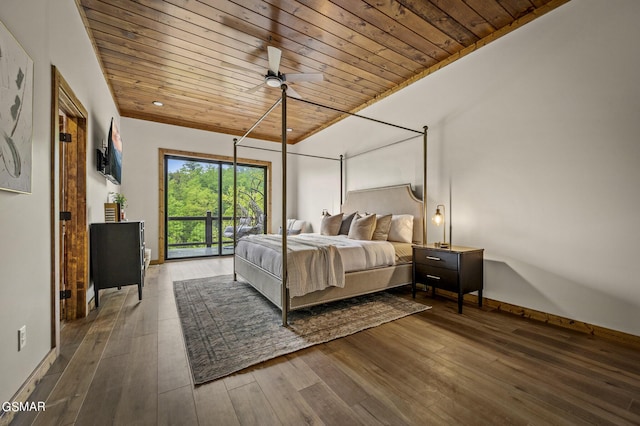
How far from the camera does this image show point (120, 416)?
1379 millimetres

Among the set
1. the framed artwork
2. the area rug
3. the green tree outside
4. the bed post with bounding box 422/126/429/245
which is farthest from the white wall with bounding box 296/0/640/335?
the green tree outside

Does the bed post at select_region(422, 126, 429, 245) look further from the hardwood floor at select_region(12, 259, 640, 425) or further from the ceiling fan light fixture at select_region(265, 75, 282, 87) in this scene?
the ceiling fan light fixture at select_region(265, 75, 282, 87)

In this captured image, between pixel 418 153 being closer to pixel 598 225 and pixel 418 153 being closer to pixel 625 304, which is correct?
pixel 598 225

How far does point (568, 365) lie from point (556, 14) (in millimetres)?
3020

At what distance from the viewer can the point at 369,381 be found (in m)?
1.69

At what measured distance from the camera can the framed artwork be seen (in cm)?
132

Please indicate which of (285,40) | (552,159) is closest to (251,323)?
(285,40)

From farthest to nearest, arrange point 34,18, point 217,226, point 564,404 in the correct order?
point 217,226 → point 34,18 → point 564,404

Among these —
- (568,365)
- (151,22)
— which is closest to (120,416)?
(568,365)

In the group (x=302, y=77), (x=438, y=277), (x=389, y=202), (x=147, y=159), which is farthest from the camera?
(x=147, y=159)

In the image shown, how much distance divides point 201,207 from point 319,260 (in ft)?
14.5

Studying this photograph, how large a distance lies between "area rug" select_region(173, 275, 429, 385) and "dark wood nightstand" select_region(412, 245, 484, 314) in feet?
1.12

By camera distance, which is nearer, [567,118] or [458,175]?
[567,118]

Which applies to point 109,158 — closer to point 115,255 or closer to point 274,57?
point 115,255
